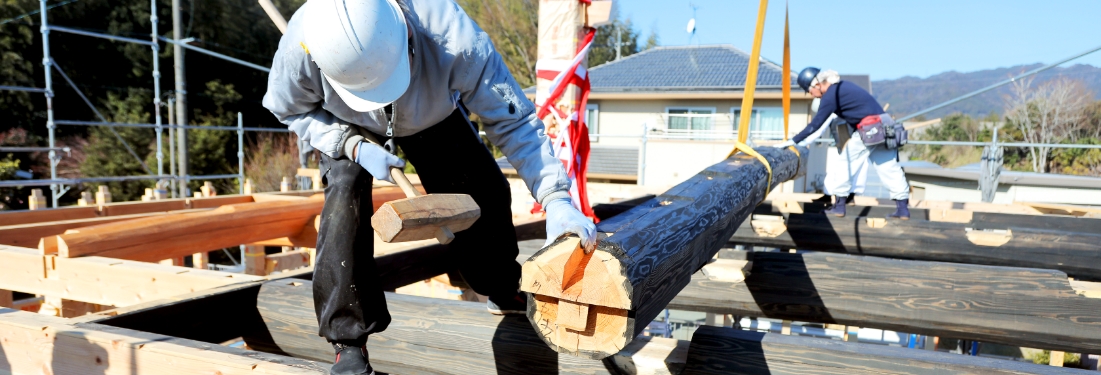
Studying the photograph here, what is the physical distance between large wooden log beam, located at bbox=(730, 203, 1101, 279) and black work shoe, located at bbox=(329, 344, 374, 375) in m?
2.87

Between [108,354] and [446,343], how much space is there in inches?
35.2

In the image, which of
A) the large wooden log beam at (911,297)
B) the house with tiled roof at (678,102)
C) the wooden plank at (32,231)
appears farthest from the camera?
the house with tiled roof at (678,102)

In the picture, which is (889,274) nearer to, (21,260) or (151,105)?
A: (21,260)

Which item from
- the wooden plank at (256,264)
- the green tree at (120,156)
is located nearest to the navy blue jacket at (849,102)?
the wooden plank at (256,264)

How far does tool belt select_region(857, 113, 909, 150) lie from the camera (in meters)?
4.82

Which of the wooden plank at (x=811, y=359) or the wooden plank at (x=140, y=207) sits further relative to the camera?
the wooden plank at (x=140, y=207)

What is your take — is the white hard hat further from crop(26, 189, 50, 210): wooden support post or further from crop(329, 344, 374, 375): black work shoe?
crop(26, 189, 50, 210): wooden support post

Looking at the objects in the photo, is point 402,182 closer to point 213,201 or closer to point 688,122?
point 213,201

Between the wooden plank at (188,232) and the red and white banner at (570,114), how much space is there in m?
1.68

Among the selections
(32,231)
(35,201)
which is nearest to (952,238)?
(32,231)

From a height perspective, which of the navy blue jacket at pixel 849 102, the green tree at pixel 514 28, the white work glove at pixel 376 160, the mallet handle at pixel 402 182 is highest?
the green tree at pixel 514 28

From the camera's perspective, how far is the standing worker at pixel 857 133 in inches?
188

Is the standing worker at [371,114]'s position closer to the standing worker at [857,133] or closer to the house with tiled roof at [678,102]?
the standing worker at [857,133]

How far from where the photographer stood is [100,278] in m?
2.54
